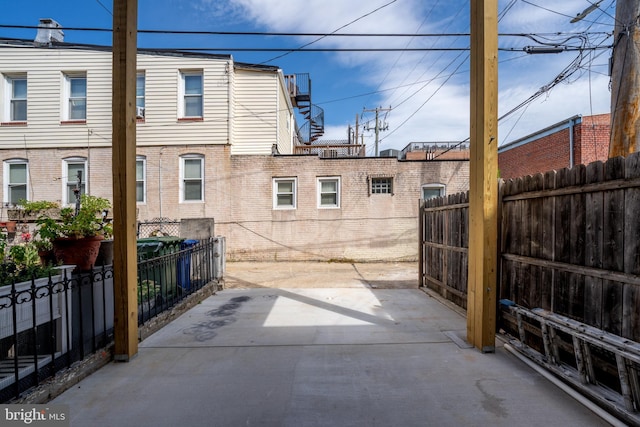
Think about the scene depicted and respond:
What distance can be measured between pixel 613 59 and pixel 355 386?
5963mm

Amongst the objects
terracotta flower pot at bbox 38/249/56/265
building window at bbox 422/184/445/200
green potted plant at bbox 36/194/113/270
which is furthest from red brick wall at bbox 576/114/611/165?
terracotta flower pot at bbox 38/249/56/265

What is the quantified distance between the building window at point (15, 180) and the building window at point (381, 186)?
487 inches

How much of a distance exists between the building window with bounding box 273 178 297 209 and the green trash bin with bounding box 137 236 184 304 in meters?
6.24

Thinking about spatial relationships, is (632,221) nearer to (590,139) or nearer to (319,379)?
(319,379)

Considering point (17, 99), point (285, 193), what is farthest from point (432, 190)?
point (17, 99)

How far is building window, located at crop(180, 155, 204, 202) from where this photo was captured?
11438mm

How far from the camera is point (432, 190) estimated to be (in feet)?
38.6

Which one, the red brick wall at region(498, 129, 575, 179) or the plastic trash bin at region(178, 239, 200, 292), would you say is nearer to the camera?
the plastic trash bin at region(178, 239, 200, 292)

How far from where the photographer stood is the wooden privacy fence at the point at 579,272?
87.0 inches

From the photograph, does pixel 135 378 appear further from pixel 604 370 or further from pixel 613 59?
pixel 613 59

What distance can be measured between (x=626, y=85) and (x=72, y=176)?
14776mm

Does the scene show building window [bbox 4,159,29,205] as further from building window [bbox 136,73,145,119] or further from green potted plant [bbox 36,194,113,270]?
green potted plant [bbox 36,194,113,270]

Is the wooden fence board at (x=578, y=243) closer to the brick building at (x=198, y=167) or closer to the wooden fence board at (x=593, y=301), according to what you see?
the wooden fence board at (x=593, y=301)

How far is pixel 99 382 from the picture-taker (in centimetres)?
281
